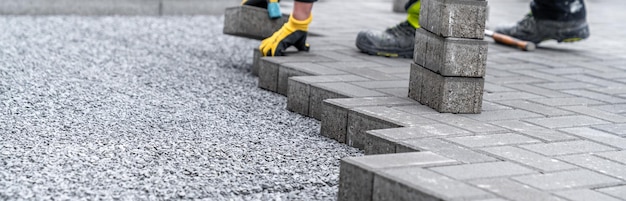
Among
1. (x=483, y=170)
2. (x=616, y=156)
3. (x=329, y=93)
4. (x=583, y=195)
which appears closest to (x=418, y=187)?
(x=483, y=170)

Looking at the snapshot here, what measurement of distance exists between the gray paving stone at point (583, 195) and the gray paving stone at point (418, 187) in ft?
0.70

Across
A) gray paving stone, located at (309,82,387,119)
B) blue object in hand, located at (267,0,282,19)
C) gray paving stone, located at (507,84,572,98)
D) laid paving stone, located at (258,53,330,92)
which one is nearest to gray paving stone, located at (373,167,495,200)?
gray paving stone, located at (309,82,387,119)

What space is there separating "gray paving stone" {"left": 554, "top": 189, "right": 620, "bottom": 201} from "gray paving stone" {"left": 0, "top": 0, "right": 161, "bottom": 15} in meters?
4.62

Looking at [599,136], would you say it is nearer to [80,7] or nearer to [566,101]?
[566,101]

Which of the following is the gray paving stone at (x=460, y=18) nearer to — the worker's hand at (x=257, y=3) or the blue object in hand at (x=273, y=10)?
the blue object in hand at (x=273, y=10)

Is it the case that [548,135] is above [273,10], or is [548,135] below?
below

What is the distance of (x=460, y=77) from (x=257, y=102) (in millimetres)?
998

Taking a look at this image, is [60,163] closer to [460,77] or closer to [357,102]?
[357,102]

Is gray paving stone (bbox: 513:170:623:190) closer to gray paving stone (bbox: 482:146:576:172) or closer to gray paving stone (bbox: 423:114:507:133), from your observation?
gray paving stone (bbox: 482:146:576:172)

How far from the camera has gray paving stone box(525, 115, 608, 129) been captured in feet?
10.2

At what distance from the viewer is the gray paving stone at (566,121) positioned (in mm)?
3096

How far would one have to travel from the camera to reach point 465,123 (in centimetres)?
300

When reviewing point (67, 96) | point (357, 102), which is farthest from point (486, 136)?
point (67, 96)

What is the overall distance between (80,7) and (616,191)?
184 inches
